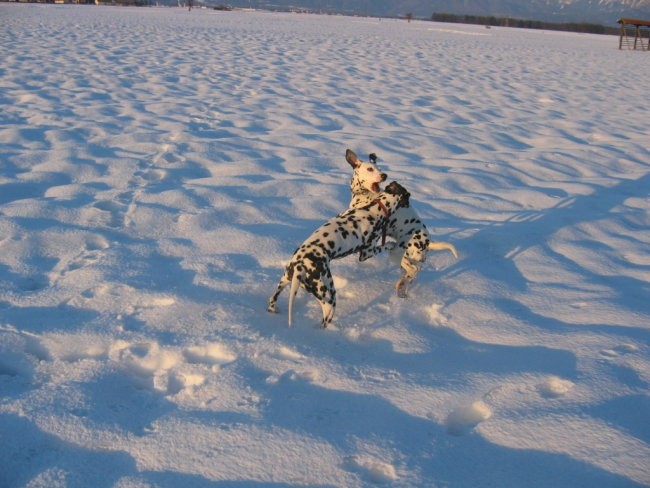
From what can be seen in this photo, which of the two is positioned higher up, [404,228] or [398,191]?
[398,191]

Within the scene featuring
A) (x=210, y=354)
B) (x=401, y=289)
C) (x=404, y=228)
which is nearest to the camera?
(x=210, y=354)

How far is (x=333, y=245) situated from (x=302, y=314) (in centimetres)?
56

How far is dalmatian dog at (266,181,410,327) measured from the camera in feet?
9.30

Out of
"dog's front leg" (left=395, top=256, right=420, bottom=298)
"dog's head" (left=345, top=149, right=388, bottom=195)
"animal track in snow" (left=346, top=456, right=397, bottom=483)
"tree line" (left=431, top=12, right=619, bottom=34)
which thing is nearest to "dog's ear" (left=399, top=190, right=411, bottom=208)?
"dog's head" (left=345, top=149, right=388, bottom=195)

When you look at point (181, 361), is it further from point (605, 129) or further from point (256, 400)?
point (605, 129)

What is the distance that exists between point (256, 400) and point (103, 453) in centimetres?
69

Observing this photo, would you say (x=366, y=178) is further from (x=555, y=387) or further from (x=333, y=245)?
(x=555, y=387)

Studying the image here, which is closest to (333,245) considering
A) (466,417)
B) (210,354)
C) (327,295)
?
(327,295)

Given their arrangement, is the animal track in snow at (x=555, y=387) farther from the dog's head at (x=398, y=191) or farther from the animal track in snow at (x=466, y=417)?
the dog's head at (x=398, y=191)

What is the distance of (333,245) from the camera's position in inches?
115

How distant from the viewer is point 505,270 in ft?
13.0

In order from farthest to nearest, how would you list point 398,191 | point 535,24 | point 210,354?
point 535,24 → point 398,191 → point 210,354

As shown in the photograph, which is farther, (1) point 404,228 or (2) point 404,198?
(1) point 404,228

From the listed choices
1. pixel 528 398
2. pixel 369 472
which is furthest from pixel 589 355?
pixel 369 472
